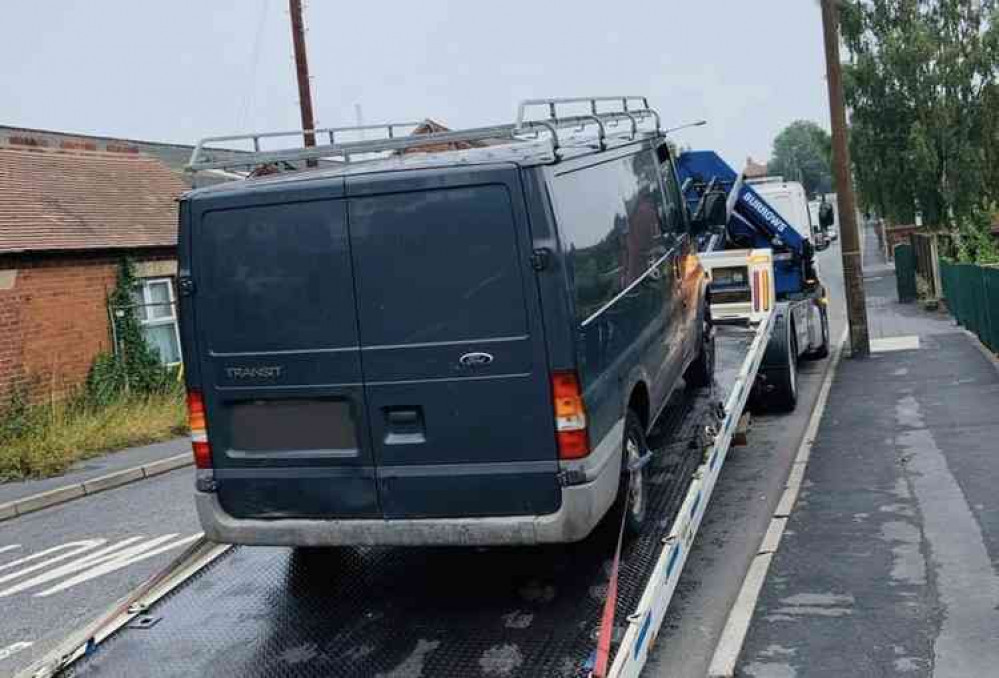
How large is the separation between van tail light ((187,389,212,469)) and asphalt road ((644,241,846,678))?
2.49 meters

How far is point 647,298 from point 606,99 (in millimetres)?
1529

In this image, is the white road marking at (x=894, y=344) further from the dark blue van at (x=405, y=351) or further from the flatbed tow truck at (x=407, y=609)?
the dark blue van at (x=405, y=351)

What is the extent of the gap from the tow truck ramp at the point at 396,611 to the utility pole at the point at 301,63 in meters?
15.2

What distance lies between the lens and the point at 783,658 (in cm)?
535

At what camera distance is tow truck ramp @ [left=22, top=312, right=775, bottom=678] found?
15.6 feet

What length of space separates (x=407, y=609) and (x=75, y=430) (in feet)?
35.3

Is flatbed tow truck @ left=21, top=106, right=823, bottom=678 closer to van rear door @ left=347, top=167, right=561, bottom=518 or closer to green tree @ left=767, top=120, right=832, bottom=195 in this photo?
van rear door @ left=347, top=167, right=561, bottom=518

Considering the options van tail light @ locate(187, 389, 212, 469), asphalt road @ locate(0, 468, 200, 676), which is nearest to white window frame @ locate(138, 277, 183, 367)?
asphalt road @ locate(0, 468, 200, 676)

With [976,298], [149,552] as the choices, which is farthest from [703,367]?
[976,298]

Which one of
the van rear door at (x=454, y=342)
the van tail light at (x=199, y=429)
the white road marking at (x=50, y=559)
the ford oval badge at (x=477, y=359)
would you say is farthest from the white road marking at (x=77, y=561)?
the ford oval badge at (x=477, y=359)

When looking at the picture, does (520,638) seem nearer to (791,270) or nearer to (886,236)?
(791,270)

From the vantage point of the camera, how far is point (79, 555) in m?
8.98

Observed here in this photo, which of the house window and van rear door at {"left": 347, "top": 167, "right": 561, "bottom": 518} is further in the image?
the house window

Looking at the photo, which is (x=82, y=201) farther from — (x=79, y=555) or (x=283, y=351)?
(x=283, y=351)
